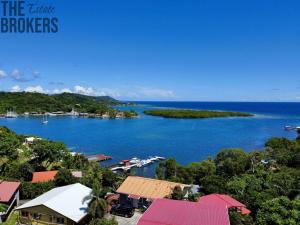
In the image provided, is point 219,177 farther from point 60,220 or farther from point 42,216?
point 42,216

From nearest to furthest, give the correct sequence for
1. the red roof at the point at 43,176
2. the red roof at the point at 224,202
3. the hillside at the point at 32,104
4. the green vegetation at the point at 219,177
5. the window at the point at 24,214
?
the green vegetation at the point at 219,177
the window at the point at 24,214
the red roof at the point at 224,202
the red roof at the point at 43,176
the hillside at the point at 32,104

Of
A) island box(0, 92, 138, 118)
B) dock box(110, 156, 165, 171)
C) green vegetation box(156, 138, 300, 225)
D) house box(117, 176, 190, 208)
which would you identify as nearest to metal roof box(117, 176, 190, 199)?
house box(117, 176, 190, 208)

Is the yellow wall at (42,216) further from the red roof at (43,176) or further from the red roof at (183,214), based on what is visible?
the red roof at (43,176)

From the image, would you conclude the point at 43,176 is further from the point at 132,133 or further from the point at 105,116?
the point at 105,116

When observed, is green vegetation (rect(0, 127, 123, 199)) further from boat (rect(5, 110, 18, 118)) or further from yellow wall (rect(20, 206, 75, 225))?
boat (rect(5, 110, 18, 118))

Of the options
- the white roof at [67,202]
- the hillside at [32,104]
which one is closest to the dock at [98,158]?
the white roof at [67,202]

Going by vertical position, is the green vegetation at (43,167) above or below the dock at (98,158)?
above

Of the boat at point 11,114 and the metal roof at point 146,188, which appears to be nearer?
the metal roof at point 146,188
